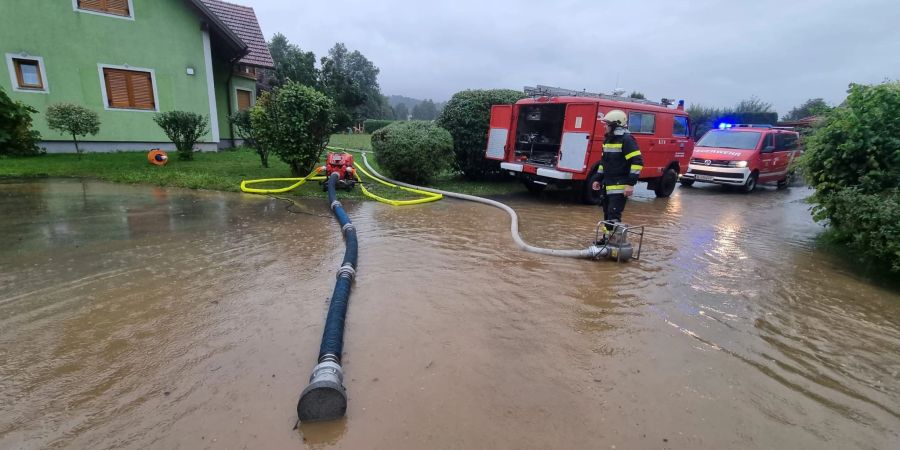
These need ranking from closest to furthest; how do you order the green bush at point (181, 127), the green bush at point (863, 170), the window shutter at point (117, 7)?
the green bush at point (863, 170)
the green bush at point (181, 127)
the window shutter at point (117, 7)

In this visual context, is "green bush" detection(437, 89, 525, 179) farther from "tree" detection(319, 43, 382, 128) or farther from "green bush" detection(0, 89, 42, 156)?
"green bush" detection(0, 89, 42, 156)

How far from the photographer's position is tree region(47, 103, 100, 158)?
10961mm

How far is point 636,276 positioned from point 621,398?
8.23 ft

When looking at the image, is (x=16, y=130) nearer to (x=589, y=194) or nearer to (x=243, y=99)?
(x=243, y=99)

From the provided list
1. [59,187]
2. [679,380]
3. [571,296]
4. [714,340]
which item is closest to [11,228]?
[59,187]

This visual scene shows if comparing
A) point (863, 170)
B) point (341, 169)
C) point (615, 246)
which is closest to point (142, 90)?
point (341, 169)

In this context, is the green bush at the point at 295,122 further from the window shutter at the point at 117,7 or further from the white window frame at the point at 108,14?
the window shutter at the point at 117,7

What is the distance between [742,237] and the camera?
7070mm

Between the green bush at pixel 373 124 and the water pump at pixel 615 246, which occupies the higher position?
the green bush at pixel 373 124

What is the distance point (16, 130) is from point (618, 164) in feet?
49.2

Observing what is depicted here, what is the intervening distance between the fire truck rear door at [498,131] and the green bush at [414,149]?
98 cm

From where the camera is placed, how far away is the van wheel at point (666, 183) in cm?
1069

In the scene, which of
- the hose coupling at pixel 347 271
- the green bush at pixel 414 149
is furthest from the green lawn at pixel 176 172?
the hose coupling at pixel 347 271

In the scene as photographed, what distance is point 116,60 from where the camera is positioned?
12.9m
